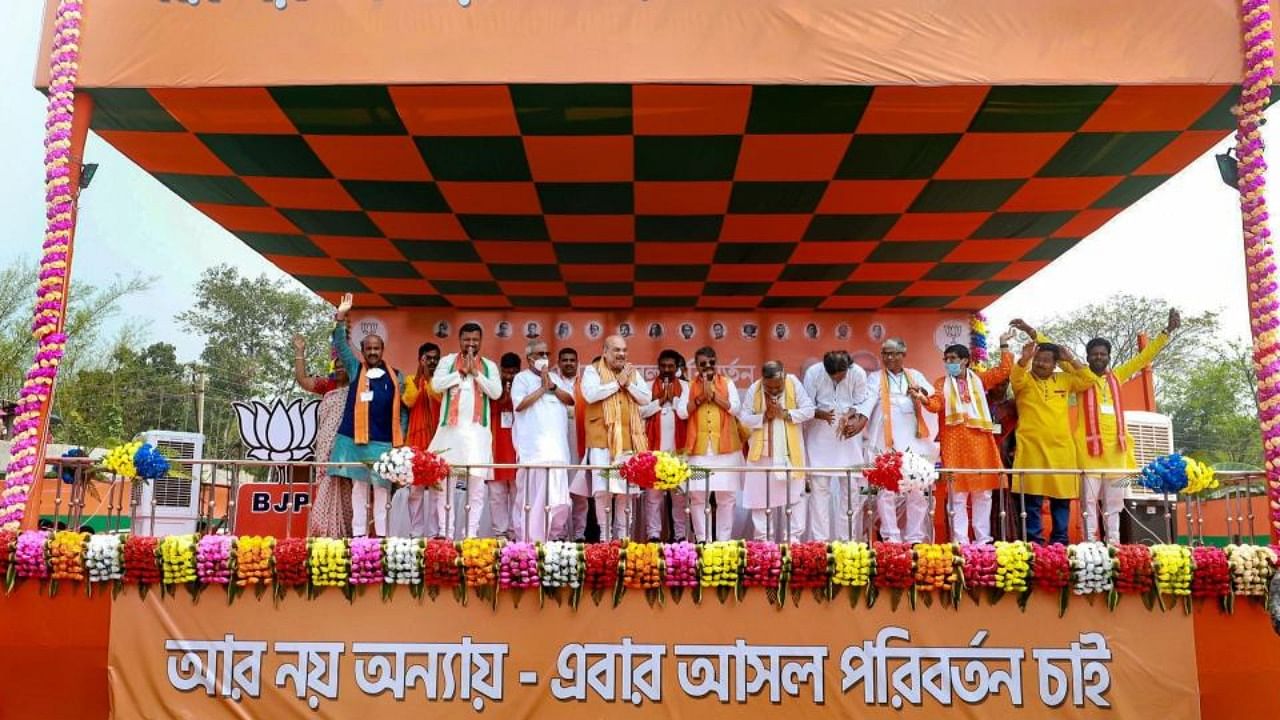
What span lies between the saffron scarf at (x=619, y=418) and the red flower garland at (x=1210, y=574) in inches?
127

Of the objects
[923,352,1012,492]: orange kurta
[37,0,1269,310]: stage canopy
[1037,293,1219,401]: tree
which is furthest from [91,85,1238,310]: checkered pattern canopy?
[1037,293,1219,401]: tree

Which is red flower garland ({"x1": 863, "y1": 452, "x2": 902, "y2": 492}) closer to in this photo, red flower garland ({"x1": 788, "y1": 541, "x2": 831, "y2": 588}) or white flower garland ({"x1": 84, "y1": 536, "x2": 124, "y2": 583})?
red flower garland ({"x1": 788, "y1": 541, "x2": 831, "y2": 588})

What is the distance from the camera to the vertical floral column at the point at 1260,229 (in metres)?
4.79

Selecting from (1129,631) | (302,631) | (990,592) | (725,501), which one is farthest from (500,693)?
(1129,631)

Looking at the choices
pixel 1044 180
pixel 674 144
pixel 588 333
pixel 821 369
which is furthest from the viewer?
pixel 588 333

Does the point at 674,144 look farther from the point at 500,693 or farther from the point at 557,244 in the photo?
the point at 500,693

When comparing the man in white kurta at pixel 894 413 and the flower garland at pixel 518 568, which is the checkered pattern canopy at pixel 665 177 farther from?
the flower garland at pixel 518 568

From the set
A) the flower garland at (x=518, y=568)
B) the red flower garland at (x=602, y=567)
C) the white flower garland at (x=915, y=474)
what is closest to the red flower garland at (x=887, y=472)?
the white flower garland at (x=915, y=474)

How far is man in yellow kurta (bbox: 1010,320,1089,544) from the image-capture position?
5.84 metres

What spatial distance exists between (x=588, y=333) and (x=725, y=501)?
12.5 ft

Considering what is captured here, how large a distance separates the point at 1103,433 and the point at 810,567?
2.74m

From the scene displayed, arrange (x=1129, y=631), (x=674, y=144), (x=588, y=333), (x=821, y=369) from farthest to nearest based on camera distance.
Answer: (x=588, y=333), (x=821, y=369), (x=674, y=144), (x=1129, y=631)

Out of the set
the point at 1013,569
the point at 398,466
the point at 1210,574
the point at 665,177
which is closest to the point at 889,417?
the point at 1013,569

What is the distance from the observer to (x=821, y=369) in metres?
6.74
